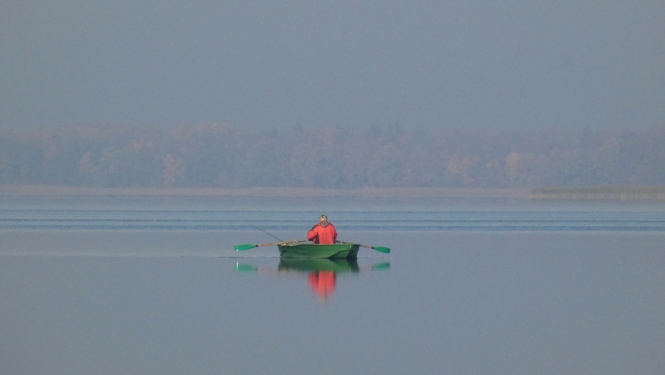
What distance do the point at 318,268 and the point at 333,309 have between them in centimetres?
924

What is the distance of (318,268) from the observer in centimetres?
2956

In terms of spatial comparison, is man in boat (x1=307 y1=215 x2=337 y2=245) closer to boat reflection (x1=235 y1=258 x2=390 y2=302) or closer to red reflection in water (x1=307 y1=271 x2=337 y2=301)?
boat reflection (x1=235 y1=258 x2=390 y2=302)

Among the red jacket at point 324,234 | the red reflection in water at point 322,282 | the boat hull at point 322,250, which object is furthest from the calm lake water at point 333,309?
the red jacket at point 324,234

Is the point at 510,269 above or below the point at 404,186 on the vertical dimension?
below

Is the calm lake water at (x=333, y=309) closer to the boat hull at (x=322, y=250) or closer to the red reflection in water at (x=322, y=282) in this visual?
the red reflection in water at (x=322, y=282)

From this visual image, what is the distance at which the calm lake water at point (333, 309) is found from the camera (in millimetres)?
15320

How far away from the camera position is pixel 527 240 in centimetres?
4219

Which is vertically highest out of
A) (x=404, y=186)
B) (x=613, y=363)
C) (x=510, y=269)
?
(x=404, y=186)

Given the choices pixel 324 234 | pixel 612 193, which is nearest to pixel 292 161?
pixel 612 193

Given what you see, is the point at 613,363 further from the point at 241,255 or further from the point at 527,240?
the point at 527,240

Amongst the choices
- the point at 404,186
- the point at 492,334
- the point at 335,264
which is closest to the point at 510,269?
the point at 335,264

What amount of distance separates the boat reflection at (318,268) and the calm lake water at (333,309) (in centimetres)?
6

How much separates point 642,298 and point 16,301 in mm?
10706

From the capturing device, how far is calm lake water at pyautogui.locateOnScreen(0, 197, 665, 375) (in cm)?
1532
